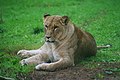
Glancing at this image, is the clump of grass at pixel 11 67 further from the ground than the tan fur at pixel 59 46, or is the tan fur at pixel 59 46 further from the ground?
the tan fur at pixel 59 46

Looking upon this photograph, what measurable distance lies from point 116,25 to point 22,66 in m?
8.52

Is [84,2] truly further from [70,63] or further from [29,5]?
[70,63]

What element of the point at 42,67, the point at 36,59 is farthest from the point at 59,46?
the point at 42,67

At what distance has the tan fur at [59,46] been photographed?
8.81 m

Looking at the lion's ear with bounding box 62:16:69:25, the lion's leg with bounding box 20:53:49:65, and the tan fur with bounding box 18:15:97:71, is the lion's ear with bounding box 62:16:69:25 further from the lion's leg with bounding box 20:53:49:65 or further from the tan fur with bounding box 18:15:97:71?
the lion's leg with bounding box 20:53:49:65

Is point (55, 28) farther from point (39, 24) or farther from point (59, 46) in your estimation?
point (39, 24)

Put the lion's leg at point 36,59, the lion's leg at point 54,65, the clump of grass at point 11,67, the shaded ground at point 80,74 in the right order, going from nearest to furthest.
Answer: the shaded ground at point 80,74
the clump of grass at point 11,67
the lion's leg at point 54,65
the lion's leg at point 36,59

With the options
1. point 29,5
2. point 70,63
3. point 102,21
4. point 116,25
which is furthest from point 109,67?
point 29,5

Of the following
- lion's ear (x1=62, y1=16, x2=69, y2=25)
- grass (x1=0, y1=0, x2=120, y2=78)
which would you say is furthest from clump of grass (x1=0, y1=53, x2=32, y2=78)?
lion's ear (x1=62, y1=16, x2=69, y2=25)

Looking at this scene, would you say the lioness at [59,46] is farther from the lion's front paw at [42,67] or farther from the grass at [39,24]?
the grass at [39,24]

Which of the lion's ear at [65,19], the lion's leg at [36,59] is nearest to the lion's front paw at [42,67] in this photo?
the lion's leg at [36,59]

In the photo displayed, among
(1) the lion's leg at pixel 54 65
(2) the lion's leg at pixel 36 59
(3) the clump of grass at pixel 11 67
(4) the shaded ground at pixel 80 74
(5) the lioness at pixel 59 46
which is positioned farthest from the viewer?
(2) the lion's leg at pixel 36 59

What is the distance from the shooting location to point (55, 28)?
8.91 m

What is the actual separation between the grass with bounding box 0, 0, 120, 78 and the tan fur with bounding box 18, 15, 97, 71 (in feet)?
1.25
